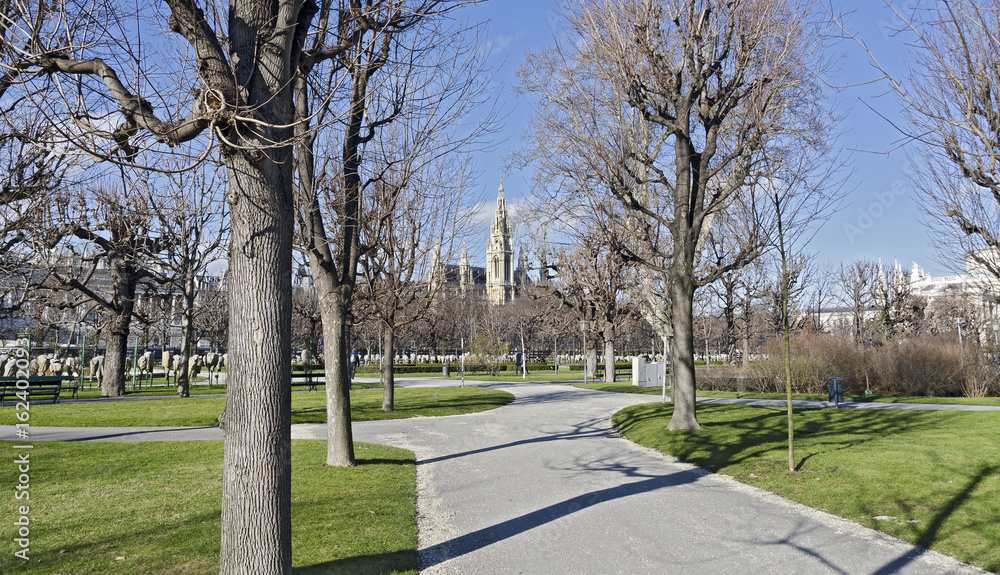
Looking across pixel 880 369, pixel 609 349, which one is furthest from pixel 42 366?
pixel 880 369

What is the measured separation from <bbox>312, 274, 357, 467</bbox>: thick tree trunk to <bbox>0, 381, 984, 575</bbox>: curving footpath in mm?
1439

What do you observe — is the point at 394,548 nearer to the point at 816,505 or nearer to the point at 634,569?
the point at 634,569

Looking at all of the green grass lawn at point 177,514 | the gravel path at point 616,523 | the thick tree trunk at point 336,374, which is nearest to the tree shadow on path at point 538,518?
the gravel path at point 616,523

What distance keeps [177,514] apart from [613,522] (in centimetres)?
490

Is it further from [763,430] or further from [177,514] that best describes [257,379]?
[763,430]

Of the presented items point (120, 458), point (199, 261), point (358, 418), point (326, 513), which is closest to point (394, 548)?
point (326, 513)

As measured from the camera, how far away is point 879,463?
8672 millimetres

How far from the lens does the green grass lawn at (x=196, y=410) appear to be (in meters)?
15.6

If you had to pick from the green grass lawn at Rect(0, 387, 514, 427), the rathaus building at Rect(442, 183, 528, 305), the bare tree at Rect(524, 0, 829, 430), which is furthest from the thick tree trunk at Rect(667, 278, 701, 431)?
the rathaus building at Rect(442, 183, 528, 305)

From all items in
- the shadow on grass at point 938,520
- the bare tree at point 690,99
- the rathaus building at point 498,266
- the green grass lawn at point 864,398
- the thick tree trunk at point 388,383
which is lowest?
the green grass lawn at point 864,398

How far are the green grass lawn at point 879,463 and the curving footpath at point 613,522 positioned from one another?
0.39 meters

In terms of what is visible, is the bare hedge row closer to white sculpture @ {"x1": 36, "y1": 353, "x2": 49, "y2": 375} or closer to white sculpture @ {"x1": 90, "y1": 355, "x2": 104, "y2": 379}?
white sculpture @ {"x1": 36, "y1": 353, "x2": 49, "y2": 375}

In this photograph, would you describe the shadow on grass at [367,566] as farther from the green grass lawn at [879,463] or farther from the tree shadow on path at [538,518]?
the green grass lawn at [879,463]

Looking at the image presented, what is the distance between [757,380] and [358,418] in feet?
53.7
